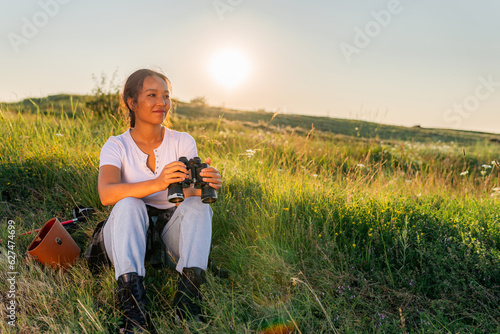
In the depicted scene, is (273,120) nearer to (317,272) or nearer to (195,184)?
(317,272)

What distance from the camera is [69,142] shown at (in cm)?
611

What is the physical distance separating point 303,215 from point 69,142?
4.06m

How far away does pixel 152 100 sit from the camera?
3162 millimetres

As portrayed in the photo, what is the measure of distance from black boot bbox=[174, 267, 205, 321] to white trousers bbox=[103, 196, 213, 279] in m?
0.05

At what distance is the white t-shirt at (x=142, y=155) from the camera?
313cm

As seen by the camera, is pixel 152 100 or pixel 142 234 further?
pixel 152 100

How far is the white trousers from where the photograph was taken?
108 inches

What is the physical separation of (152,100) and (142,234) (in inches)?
41.2

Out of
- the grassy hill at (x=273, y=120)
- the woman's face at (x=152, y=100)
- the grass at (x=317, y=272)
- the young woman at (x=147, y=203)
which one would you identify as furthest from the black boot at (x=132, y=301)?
the grassy hill at (x=273, y=120)

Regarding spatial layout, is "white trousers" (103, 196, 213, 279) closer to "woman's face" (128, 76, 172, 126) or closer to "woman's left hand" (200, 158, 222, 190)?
"woman's left hand" (200, 158, 222, 190)

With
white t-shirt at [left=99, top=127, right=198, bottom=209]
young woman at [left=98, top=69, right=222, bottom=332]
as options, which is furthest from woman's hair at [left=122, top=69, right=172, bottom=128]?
white t-shirt at [left=99, top=127, right=198, bottom=209]

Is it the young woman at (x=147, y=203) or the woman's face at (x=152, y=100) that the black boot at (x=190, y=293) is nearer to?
the young woman at (x=147, y=203)

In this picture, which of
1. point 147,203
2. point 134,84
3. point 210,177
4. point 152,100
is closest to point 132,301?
point 147,203

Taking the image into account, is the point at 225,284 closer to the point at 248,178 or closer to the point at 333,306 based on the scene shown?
the point at 333,306
